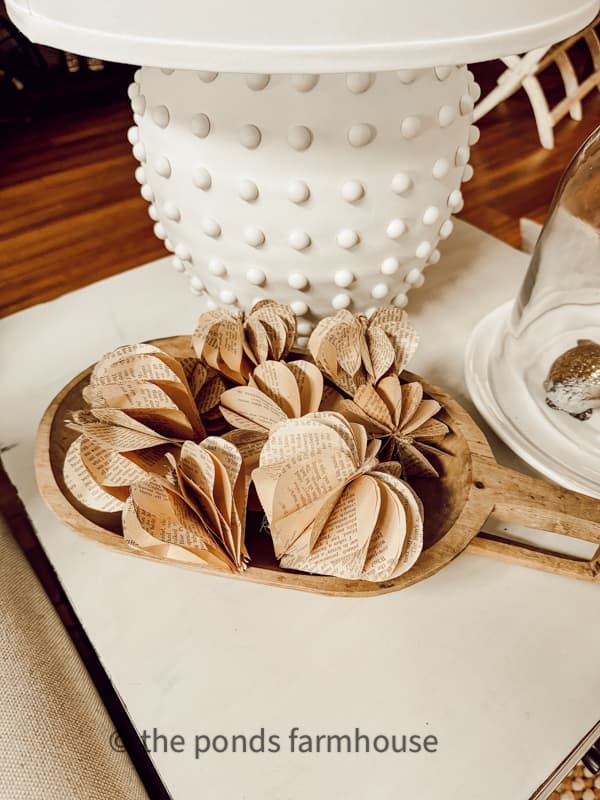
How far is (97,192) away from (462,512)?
1.37 metres

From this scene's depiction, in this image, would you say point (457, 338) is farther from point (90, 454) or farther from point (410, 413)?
point (90, 454)

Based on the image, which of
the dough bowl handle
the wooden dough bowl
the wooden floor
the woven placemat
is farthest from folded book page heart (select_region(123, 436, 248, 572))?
the wooden floor

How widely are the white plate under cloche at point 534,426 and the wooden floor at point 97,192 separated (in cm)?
82

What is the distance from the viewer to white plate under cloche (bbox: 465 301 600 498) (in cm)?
37

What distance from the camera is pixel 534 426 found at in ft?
1.30

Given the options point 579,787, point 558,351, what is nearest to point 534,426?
point 558,351

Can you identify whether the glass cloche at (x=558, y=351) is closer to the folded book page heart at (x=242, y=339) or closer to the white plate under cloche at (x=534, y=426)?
the white plate under cloche at (x=534, y=426)

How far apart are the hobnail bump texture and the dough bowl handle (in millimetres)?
152

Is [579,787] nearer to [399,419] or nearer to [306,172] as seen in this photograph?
[399,419]

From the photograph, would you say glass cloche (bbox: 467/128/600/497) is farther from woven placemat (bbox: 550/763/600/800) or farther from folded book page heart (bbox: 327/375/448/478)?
woven placemat (bbox: 550/763/600/800)

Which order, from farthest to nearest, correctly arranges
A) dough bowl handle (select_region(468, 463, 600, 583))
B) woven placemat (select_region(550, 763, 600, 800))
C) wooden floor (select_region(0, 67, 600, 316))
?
wooden floor (select_region(0, 67, 600, 316)) < woven placemat (select_region(550, 763, 600, 800)) < dough bowl handle (select_region(468, 463, 600, 583))

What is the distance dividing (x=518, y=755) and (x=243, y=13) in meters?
0.31

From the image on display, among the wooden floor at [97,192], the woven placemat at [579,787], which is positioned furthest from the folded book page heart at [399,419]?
the wooden floor at [97,192]

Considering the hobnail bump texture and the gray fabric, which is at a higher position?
the hobnail bump texture
